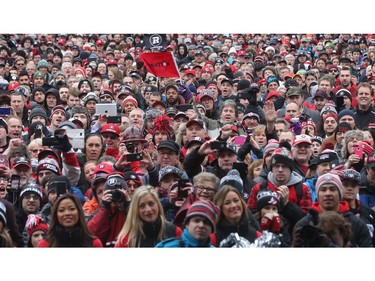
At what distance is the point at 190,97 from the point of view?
54.0 ft

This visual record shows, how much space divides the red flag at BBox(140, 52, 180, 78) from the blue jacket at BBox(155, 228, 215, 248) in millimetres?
8644

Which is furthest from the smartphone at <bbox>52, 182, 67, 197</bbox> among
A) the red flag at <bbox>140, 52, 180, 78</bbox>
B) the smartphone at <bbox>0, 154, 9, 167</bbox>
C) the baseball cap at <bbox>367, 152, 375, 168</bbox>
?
the red flag at <bbox>140, 52, 180, 78</bbox>

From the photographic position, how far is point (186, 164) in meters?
10.7

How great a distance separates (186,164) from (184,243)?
8.80 feet

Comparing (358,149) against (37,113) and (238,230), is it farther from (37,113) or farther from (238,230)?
(37,113)

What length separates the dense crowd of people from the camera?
8.54 metres

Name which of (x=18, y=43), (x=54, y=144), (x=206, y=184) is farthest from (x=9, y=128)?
(x=18, y=43)

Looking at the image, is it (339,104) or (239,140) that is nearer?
(239,140)

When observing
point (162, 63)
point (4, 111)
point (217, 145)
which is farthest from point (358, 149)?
point (162, 63)

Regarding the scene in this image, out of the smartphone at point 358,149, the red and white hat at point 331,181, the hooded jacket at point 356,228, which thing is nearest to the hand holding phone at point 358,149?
the smartphone at point 358,149

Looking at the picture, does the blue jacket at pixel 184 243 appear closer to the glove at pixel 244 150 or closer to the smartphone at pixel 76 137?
the glove at pixel 244 150

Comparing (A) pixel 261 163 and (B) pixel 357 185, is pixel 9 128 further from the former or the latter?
(B) pixel 357 185

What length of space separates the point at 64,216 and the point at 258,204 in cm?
184

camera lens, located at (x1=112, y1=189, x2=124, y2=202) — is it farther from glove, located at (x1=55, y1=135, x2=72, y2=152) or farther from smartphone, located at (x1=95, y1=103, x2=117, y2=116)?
smartphone, located at (x1=95, y1=103, x2=117, y2=116)
